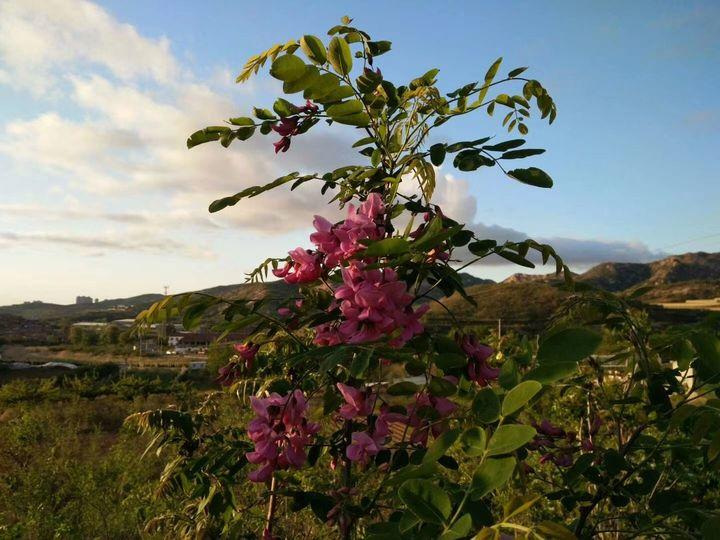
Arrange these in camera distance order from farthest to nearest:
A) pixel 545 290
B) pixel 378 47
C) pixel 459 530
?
pixel 545 290, pixel 378 47, pixel 459 530

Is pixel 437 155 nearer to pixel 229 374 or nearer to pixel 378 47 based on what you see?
pixel 378 47

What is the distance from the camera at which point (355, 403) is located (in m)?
1.20

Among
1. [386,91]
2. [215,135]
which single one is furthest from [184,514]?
[386,91]

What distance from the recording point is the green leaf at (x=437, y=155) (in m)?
1.43

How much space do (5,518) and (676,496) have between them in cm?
514

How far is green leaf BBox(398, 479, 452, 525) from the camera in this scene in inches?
29.7

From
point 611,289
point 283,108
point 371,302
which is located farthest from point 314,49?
point 611,289

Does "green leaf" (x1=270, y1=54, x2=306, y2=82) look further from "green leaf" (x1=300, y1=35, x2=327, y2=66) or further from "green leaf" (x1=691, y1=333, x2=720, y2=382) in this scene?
"green leaf" (x1=691, y1=333, x2=720, y2=382)

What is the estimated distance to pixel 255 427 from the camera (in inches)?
45.3

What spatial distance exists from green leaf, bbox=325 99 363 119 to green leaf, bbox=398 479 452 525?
34.5 inches

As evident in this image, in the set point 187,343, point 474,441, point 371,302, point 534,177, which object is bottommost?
point 187,343

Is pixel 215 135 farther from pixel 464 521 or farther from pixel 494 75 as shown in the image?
pixel 464 521

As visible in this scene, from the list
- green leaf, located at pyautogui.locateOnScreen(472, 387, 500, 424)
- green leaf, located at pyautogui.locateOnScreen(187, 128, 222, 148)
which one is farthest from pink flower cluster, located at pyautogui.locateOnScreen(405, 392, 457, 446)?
green leaf, located at pyautogui.locateOnScreen(187, 128, 222, 148)

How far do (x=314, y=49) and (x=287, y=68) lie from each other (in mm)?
144
